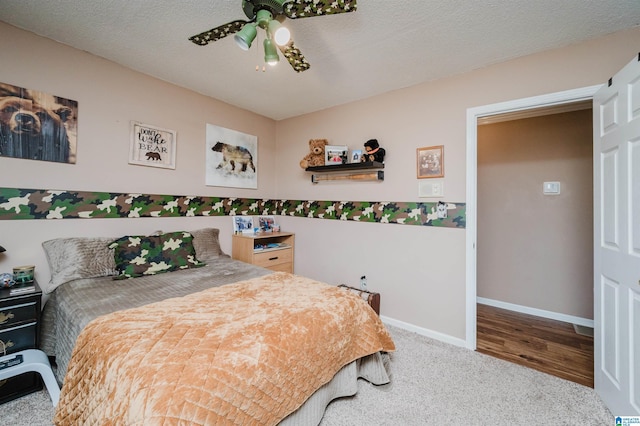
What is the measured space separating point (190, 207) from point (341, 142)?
1894mm

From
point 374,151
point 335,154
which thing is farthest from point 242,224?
point 374,151

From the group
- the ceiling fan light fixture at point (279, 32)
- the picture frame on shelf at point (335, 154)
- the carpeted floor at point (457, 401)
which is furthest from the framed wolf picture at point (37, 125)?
the picture frame on shelf at point (335, 154)

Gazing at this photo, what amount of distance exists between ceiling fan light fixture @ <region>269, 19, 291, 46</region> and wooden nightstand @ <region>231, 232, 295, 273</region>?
2163 millimetres

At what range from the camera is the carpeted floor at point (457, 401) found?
1.53 meters

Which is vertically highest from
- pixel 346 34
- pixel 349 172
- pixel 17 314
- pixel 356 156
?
pixel 346 34

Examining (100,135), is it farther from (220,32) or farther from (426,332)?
(426,332)

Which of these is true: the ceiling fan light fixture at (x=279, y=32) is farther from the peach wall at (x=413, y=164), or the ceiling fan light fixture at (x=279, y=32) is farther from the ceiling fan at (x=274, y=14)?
the peach wall at (x=413, y=164)

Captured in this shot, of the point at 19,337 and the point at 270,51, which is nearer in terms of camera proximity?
the point at 270,51

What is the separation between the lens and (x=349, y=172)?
3.17 m

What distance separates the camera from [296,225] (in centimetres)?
369

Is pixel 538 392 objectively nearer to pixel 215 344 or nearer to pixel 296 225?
pixel 215 344

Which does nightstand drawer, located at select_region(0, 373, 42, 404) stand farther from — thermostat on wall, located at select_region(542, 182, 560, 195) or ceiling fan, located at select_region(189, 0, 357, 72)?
thermostat on wall, located at select_region(542, 182, 560, 195)

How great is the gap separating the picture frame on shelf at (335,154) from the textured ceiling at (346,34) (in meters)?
0.70

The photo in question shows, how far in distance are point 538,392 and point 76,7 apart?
3947 millimetres
